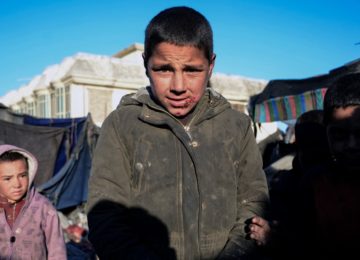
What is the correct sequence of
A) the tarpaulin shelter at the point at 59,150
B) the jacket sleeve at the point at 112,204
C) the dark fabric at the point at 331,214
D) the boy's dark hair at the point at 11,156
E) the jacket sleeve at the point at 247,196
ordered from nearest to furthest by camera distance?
1. the jacket sleeve at the point at 112,204
2. the jacket sleeve at the point at 247,196
3. the dark fabric at the point at 331,214
4. the boy's dark hair at the point at 11,156
5. the tarpaulin shelter at the point at 59,150

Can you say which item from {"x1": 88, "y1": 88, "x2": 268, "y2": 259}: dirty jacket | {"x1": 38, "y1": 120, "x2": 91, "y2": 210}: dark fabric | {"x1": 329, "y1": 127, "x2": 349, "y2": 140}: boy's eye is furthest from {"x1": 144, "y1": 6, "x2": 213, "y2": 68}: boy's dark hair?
{"x1": 38, "y1": 120, "x2": 91, "y2": 210}: dark fabric

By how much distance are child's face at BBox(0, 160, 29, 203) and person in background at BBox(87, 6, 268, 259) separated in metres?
A: 1.96

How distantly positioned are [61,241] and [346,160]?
92.3 inches

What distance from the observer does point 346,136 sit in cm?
165

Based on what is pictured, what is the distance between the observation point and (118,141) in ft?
4.79

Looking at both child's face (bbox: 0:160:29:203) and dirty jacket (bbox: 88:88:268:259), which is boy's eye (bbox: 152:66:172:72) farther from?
child's face (bbox: 0:160:29:203)

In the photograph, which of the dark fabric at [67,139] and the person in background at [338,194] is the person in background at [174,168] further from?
the dark fabric at [67,139]

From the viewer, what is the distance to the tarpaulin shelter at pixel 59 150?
892 cm

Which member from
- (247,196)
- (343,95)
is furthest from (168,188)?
(343,95)

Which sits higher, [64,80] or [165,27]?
[64,80]

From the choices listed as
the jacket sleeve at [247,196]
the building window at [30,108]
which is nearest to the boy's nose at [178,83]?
the jacket sleeve at [247,196]

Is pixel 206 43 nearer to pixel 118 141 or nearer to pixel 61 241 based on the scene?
pixel 118 141

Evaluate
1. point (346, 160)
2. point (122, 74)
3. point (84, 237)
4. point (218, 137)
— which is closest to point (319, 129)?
point (346, 160)

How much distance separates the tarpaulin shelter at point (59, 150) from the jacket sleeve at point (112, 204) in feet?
26.0
